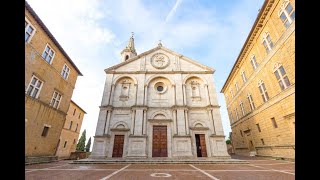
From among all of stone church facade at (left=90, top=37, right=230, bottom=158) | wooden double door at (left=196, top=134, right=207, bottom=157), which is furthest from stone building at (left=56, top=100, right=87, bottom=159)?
wooden double door at (left=196, top=134, right=207, bottom=157)

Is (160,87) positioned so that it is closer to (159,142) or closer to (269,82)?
(159,142)

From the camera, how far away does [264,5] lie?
16453 millimetres

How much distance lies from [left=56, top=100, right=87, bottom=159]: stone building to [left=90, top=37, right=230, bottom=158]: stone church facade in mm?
15730

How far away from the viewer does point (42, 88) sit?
16.8 metres

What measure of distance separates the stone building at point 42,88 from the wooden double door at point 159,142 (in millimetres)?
11993

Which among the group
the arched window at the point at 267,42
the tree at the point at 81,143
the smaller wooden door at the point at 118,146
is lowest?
the smaller wooden door at the point at 118,146

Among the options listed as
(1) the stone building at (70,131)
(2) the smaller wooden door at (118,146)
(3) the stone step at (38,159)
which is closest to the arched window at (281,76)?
(2) the smaller wooden door at (118,146)

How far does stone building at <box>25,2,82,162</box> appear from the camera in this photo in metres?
14.8

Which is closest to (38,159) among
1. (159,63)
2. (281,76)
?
(159,63)

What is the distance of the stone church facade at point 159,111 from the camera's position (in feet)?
61.3

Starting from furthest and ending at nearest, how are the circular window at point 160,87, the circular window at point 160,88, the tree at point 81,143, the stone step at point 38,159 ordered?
1. the tree at point 81,143
2. the circular window at point 160,88
3. the circular window at point 160,87
4. the stone step at point 38,159

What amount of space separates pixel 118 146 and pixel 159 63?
13.1 metres

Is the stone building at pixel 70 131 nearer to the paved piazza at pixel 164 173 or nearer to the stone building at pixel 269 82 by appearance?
the paved piazza at pixel 164 173
